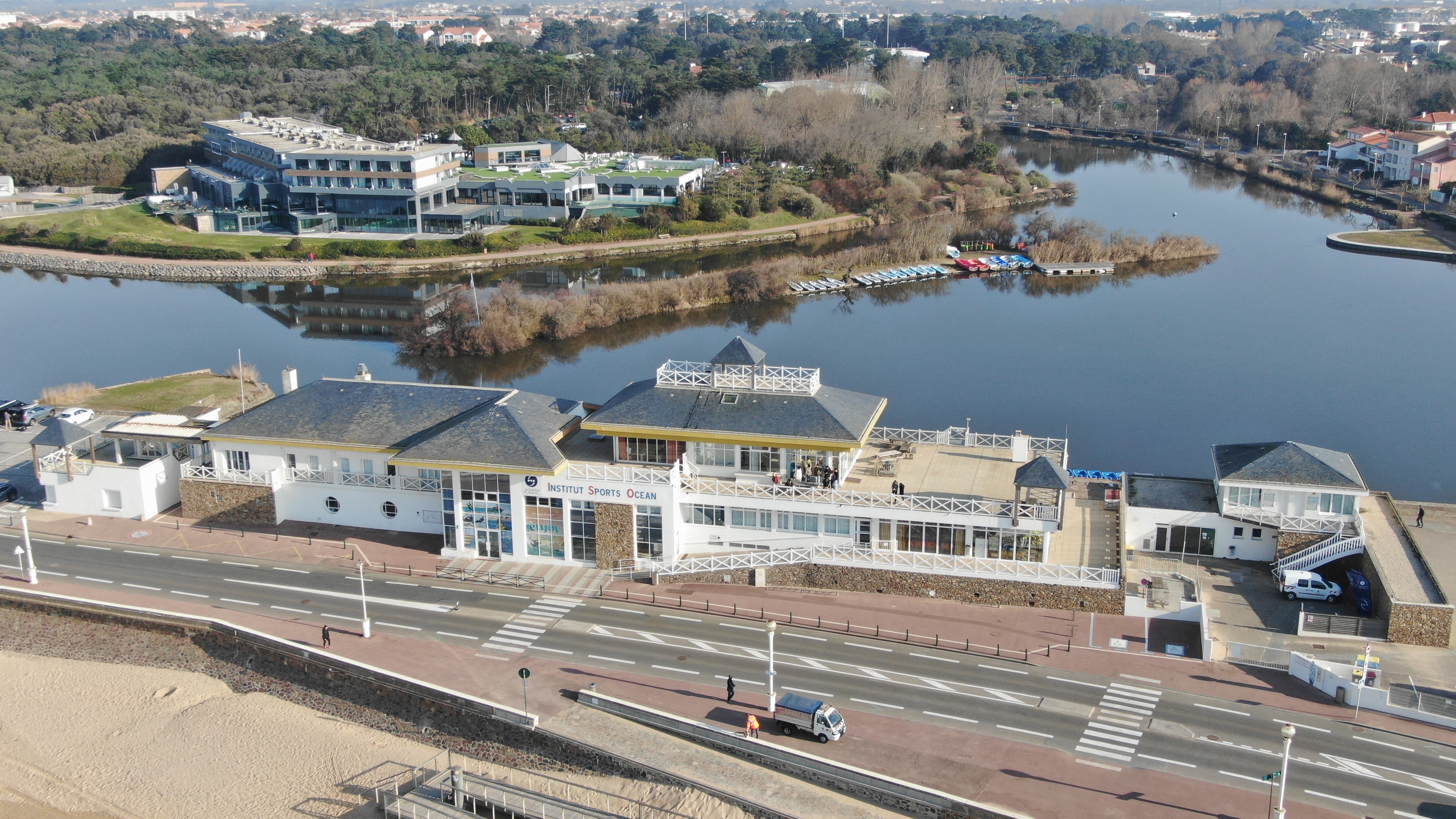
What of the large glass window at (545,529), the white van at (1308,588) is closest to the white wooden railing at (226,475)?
the large glass window at (545,529)

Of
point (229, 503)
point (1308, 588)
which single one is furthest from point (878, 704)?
point (229, 503)

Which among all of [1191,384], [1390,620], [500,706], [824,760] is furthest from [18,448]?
[1191,384]

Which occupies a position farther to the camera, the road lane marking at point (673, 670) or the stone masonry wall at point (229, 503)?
the stone masonry wall at point (229, 503)

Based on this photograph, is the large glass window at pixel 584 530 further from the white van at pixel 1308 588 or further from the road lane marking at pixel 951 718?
the white van at pixel 1308 588

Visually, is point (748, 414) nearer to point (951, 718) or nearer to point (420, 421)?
point (420, 421)

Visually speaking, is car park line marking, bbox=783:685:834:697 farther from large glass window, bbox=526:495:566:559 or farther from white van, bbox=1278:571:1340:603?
white van, bbox=1278:571:1340:603

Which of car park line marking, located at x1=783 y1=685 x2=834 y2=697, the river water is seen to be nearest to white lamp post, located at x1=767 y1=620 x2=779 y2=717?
car park line marking, located at x1=783 y1=685 x2=834 y2=697
